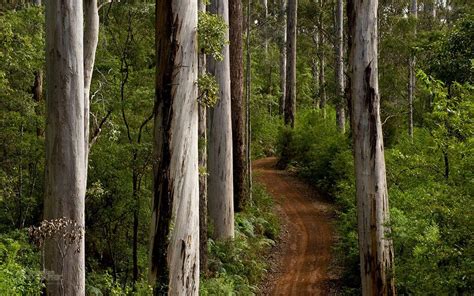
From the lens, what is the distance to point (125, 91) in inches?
494

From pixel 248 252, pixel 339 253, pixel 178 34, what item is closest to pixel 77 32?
pixel 178 34

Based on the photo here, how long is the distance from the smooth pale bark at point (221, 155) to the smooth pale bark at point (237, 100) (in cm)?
234

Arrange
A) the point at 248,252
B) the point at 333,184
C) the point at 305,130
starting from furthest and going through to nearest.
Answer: the point at 305,130
the point at 333,184
the point at 248,252

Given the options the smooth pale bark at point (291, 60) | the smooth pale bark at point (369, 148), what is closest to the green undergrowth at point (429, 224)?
the smooth pale bark at point (369, 148)

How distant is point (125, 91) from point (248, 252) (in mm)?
4936

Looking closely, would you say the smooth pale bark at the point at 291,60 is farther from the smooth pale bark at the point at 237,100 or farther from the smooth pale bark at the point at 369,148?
the smooth pale bark at the point at 369,148

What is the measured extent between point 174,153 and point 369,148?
3203mm

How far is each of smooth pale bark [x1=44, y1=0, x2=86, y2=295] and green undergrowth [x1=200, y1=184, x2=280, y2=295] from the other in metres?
3.18

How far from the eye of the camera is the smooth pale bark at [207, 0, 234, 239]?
13.9 meters

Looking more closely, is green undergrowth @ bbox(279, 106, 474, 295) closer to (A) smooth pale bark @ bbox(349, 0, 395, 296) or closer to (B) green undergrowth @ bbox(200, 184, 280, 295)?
(A) smooth pale bark @ bbox(349, 0, 395, 296)

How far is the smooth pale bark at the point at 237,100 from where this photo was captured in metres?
16.4

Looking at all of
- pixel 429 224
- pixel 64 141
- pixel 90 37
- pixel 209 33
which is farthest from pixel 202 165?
pixel 429 224

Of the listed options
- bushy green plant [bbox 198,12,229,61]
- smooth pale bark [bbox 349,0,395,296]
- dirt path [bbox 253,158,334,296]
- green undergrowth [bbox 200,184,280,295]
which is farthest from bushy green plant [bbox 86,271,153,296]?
dirt path [bbox 253,158,334,296]

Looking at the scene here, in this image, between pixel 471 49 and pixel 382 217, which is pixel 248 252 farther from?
pixel 471 49
